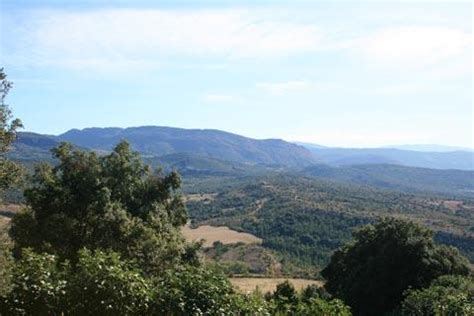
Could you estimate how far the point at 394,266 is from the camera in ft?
77.3

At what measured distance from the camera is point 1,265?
7621 mm

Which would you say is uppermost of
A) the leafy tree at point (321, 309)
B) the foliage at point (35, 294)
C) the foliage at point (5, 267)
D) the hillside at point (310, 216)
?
the foliage at point (5, 267)

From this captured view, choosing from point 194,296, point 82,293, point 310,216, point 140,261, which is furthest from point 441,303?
point 310,216

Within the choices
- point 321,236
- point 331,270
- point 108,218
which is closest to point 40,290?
point 108,218

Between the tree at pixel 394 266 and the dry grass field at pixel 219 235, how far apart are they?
55.8 m

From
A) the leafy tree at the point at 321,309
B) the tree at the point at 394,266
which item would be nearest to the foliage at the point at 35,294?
the leafy tree at the point at 321,309

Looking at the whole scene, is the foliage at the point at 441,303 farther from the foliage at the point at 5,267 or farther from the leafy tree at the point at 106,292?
the foliage at the point at 5,267

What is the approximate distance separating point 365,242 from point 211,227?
2850 inches

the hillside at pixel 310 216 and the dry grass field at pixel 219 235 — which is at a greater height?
the hillside at pixel 310 216

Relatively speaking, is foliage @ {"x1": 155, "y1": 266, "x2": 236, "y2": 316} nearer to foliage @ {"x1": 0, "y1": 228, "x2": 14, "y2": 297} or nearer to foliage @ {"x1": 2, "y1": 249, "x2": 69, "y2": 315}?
foliage @ {"x1": 2, "y1": 249, "x2": 69, "y2": 315}

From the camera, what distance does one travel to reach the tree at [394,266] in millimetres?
22719

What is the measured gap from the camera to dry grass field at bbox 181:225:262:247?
275ft

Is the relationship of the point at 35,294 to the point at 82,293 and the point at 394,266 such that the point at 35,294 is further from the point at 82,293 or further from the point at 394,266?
the point at 394,266

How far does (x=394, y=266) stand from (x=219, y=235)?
220 ft
